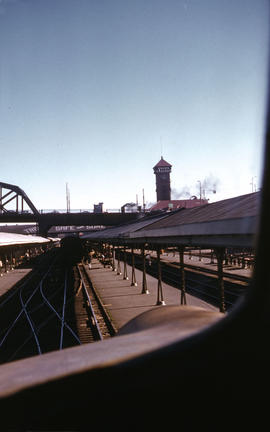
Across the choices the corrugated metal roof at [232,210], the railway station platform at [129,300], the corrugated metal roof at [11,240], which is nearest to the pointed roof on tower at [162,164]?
the railway station platform at [129,300]

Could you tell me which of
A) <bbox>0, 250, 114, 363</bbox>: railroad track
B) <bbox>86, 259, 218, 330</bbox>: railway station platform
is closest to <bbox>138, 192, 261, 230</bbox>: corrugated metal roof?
<bbox>86, 259, 218, 330</bbox>: railway station platform

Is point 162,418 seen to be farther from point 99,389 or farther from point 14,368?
point 14,368

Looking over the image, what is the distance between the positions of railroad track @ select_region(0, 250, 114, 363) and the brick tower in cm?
8189

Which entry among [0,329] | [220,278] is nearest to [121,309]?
[0,329]

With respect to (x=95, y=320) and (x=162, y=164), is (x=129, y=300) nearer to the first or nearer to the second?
(x=95, y=320)

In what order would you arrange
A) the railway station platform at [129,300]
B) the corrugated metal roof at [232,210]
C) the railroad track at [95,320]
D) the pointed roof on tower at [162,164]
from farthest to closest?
the pointed roof on tower at [162,164]
the railway station platform at [129,300]
the railroad track at [95,320]
the corrugated metal roof at [232,210]

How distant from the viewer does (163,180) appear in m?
103

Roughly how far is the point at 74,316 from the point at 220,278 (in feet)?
24.4

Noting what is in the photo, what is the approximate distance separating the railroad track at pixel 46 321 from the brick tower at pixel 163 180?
81.9m

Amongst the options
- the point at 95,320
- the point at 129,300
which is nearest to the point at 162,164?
the point at 129,300

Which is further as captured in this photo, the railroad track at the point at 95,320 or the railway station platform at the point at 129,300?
the railway station platform at the point at 129,300

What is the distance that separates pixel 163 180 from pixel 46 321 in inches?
3646

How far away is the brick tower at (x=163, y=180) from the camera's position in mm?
101062

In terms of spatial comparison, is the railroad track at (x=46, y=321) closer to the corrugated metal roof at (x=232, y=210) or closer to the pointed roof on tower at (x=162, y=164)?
the corrugated metal roof at (x=232, y=210)
